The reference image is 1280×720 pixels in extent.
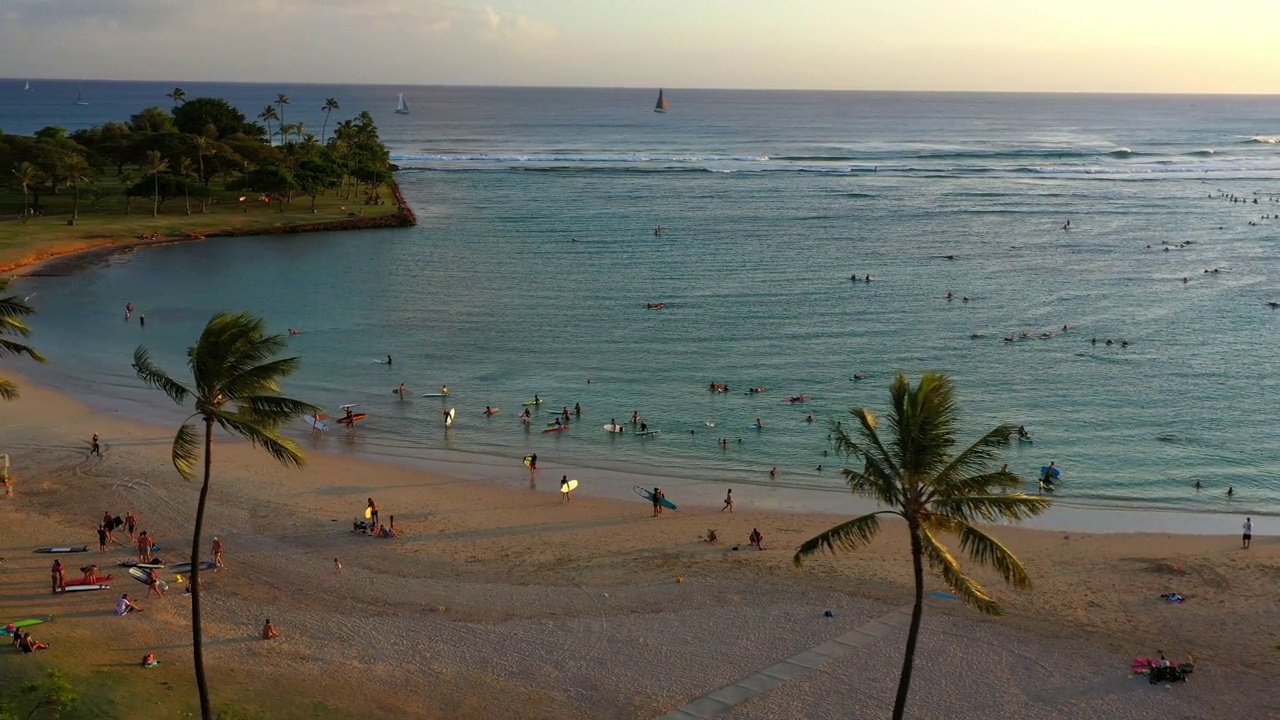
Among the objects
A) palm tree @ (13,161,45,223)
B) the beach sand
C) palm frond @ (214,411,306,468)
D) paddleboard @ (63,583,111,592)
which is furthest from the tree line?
palm frond @ (214,411,306,468)

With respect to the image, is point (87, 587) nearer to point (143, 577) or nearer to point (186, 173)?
point (143, 577)

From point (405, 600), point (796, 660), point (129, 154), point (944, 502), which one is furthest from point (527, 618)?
point (129, 154)

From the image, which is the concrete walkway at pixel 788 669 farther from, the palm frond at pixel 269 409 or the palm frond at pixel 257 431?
the palm frond at pixel 269 409

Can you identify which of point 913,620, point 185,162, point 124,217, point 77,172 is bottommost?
point 124,217

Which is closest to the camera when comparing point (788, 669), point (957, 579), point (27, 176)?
point (957, 579)

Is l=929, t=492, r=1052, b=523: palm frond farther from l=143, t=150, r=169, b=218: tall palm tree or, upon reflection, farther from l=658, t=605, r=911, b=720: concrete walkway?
l=143, t=150, r=169, b=218: tall palm tree

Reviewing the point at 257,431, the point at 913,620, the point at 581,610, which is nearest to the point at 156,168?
the point at 581,610
